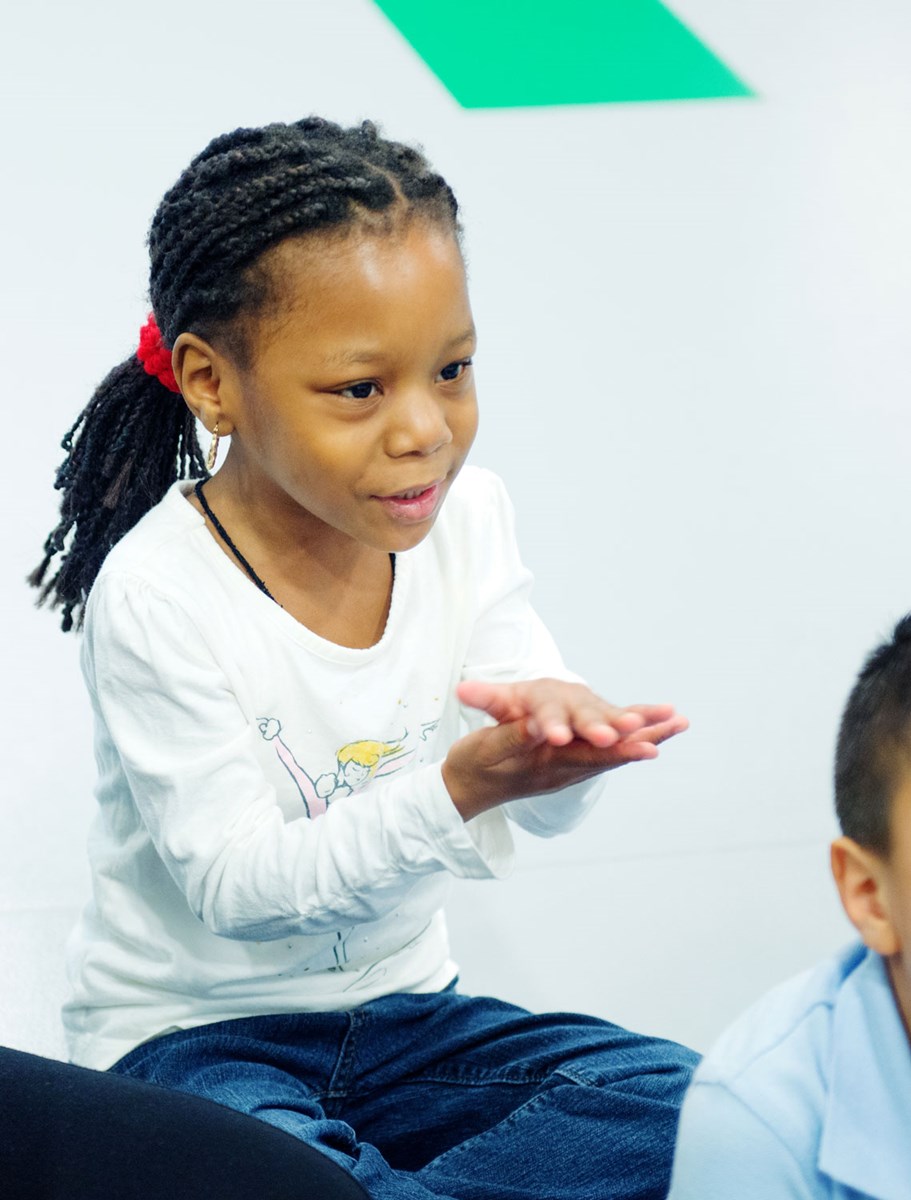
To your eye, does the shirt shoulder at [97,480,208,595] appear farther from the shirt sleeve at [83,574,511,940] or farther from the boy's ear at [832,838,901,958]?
the boy's ear at [832,838,901,958]

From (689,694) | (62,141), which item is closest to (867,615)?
(689,694)

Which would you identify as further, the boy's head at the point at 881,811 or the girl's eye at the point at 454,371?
the girl's eye at the point at 454,371

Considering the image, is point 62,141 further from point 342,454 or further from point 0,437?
point 342,454

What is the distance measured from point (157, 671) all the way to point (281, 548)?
14cm

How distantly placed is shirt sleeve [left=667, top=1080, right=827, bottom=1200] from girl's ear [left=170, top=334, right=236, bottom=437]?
22.1 inches

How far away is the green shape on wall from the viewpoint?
9.24ft

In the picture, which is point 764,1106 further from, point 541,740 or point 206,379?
point 206,379

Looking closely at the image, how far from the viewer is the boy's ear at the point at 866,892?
788 mm

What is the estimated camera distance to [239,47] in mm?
2771

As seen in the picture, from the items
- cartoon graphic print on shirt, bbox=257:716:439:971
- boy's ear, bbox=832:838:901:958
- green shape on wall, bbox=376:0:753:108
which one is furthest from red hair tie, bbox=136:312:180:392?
green shape on wall, bbox=376:0:753:108

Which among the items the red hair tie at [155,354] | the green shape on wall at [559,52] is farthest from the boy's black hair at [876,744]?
the green shape on wall at [559,52]

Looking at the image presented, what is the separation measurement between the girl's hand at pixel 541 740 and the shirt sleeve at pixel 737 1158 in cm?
21

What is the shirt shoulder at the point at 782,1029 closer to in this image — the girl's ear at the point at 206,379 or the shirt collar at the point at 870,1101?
the shirt collar at the point at 870,1101

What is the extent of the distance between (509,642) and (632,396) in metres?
1.11
